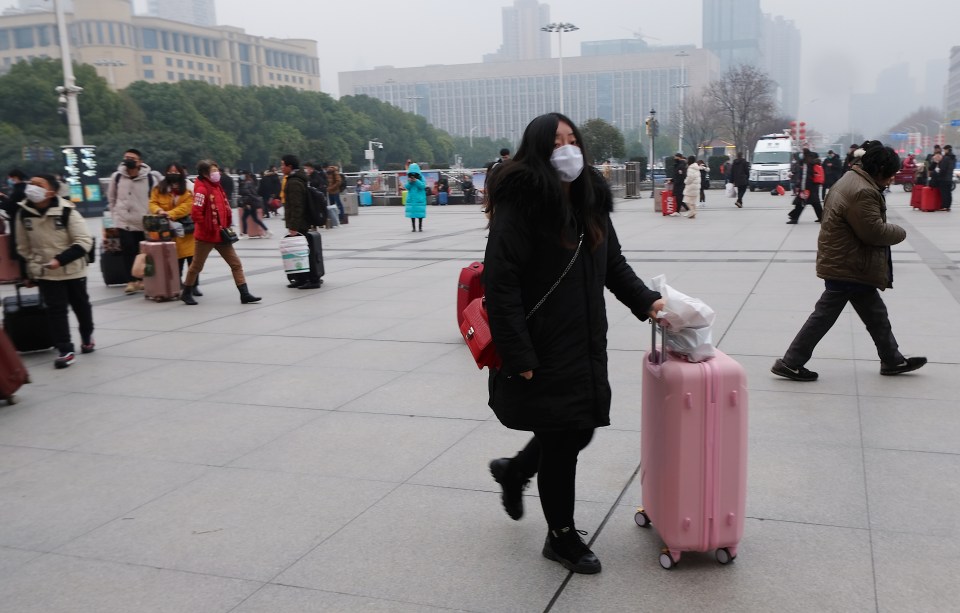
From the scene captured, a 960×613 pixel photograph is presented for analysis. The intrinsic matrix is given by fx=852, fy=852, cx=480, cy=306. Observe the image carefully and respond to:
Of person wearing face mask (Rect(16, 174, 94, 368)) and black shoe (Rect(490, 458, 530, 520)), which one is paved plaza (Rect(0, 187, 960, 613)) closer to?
black shoe (Rect(490, 458, 530, 520))

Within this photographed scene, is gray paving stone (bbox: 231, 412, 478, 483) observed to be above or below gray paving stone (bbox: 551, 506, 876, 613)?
above

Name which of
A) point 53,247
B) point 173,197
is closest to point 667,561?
point 53,247

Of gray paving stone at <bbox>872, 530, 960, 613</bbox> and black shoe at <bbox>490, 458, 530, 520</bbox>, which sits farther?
black shoe at <bbox>490, 458, 530, 520</bbox>

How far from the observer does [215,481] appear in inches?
174

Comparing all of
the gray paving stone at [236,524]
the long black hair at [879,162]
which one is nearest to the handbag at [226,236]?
the gray paving stone at [236,524]

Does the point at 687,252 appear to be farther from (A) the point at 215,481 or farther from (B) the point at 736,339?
(A) the point at 215,481

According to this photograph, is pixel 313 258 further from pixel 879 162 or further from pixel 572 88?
pixel 572 88

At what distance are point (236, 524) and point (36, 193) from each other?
14.4ft

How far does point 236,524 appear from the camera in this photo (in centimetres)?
387

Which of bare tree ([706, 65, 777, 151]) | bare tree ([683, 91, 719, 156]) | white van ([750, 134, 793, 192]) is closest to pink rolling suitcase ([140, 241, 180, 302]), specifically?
white van ([750, 134, 793, 192])

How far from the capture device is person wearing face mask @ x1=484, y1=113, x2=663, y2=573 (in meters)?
3.04

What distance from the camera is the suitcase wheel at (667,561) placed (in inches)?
130

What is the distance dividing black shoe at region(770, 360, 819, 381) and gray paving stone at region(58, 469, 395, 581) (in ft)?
10.1

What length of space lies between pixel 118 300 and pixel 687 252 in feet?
27.7
